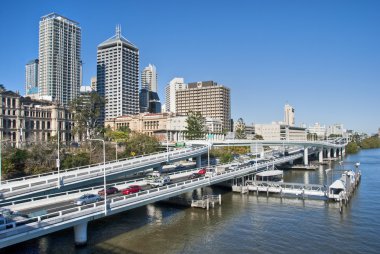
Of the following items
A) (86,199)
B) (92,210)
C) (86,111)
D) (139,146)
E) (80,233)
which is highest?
(86,111)

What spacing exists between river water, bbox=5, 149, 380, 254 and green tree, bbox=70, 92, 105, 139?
55.3 metres

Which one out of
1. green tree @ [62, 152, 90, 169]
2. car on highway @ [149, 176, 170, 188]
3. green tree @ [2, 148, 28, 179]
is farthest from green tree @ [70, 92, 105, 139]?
car on highway @ [149, 176, 170, 188]

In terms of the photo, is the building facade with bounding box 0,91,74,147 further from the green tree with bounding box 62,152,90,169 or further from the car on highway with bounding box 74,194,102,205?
the car on highway with bounding box 74,194,102,205

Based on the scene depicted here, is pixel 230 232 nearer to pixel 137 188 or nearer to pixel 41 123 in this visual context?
pixel 137 188

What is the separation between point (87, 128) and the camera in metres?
109

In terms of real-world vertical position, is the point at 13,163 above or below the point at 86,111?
below

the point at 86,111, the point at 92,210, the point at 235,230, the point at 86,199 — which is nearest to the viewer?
the point at 92,210

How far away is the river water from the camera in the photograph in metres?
39.8

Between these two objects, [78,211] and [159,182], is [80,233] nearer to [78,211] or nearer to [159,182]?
[78,211]

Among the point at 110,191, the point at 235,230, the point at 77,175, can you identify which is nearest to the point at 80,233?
the point at 110,191

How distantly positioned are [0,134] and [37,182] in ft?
241

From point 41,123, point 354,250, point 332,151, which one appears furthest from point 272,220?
point 332,151

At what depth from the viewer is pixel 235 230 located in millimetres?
47031

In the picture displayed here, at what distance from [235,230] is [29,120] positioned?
10396 cm
